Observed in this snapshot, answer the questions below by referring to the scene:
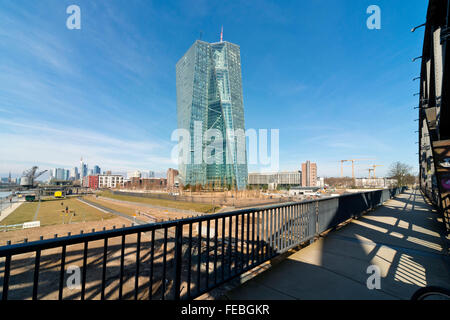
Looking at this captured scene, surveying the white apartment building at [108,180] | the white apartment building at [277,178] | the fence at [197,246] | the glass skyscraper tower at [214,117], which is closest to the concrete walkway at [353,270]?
the fence at [197,246]

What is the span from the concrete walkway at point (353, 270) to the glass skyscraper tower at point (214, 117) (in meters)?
62.6

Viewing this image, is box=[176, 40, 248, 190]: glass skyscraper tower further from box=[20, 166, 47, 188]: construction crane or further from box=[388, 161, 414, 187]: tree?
box=[20, 166, 47, 188]: construction crane

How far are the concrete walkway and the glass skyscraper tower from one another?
62.6 meters

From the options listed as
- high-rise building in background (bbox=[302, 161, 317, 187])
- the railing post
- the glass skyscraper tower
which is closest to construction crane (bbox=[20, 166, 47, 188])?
the glass skyscraper tower

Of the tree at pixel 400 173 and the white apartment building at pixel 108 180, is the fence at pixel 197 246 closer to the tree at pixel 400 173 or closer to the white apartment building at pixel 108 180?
the tree at pixel 400 173

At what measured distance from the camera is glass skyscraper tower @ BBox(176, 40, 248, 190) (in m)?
69.2

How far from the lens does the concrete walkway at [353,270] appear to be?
2.53 m

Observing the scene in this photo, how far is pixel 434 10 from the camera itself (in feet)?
16.9

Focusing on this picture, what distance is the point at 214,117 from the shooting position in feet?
234

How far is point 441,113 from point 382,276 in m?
4.77

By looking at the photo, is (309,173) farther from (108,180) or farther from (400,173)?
(108,180)
